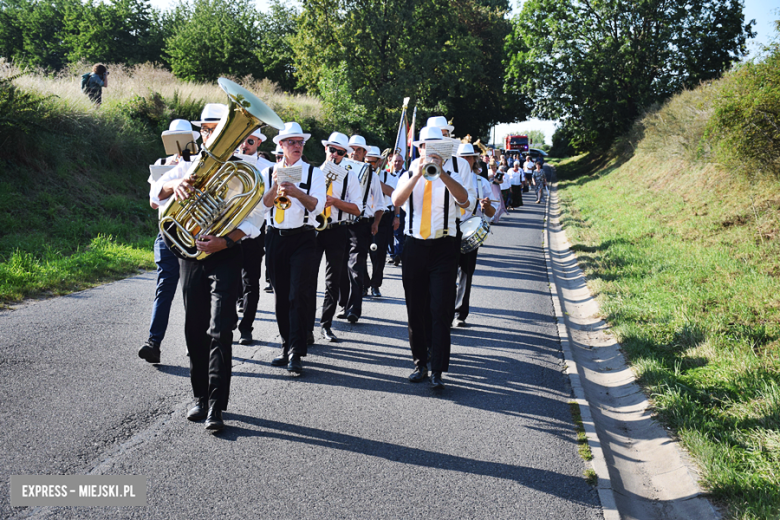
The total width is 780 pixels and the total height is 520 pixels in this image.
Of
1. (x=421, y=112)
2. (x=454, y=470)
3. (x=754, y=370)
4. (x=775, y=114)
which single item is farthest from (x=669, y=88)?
(x=454, y=470)

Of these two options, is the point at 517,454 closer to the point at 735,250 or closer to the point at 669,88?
the point at 735,250

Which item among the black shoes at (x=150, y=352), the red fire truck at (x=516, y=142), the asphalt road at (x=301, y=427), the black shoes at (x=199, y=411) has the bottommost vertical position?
the asphalt road at (x=301, y=427)

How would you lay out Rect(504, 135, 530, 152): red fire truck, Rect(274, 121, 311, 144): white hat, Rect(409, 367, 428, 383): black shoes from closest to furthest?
Rect(274, 121, 311, 144): white hat < Rect(409, 367, 428, 383): black shoes < Rect(504, 135, 530, 152): red fire truck

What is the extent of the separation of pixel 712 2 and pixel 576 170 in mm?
13615

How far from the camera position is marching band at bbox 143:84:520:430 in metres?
4.41

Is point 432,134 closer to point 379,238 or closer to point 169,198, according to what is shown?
point 169,198

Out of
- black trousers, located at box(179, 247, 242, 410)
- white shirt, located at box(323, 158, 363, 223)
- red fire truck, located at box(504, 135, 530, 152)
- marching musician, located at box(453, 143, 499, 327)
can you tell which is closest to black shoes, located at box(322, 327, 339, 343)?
white shirt, located at box(323, 158, 363, 223)

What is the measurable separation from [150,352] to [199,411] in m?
1.40

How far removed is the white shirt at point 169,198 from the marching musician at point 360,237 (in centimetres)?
290

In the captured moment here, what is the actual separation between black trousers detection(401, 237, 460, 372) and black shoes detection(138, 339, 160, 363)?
244 cm

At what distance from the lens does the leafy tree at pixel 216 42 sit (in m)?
37.2

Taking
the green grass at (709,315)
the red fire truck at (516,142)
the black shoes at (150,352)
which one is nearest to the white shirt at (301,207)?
the black shoes at (150,352)

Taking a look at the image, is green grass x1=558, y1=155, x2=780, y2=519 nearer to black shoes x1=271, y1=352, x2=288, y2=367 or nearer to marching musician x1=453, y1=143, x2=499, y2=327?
marching musician x1=453, y1=143, x2=499, y2=327

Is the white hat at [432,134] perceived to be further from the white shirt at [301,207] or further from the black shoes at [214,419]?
the black shoes at [214,419]
